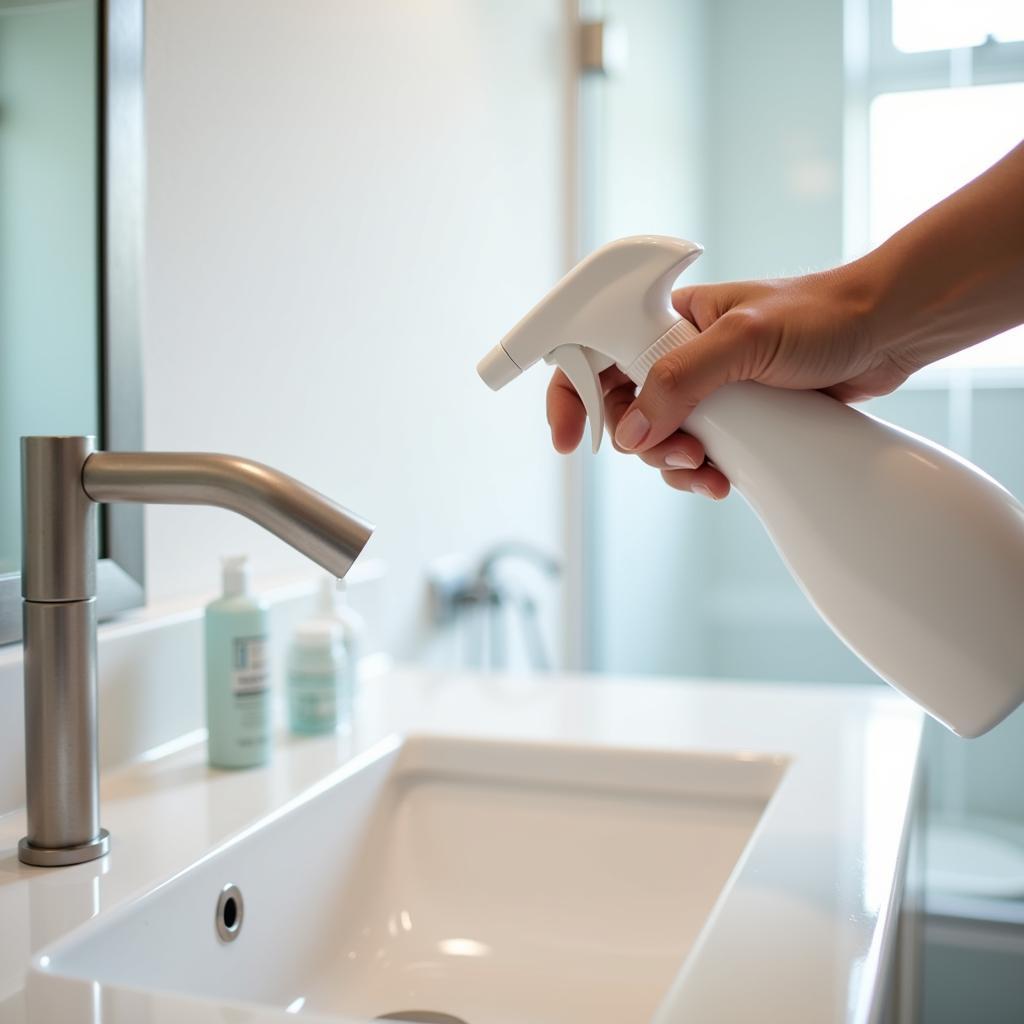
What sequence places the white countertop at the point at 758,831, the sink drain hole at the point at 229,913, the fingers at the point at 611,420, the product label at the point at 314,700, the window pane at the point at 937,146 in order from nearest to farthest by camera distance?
the white countertop at the point at 758,831, the sink drain hole at the point at 229,913, the fingers at the point at 611,420, the product label at the point at 314,700, the window pane at the point at 937,146

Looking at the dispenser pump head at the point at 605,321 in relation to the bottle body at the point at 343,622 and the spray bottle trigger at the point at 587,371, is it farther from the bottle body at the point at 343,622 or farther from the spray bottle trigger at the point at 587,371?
the bottle body at the point at 343,622

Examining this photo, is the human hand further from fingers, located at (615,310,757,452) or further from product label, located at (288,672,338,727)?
product label, located at (288,672,338,727)

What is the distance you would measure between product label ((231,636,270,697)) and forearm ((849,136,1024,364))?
0.42m

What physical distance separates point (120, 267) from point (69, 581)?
26cm

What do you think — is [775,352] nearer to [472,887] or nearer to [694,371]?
[694,371]

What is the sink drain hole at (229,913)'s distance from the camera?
58 cm

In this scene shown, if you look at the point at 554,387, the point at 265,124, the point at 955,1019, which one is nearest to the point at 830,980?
the point at 554,387

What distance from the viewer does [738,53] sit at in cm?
173

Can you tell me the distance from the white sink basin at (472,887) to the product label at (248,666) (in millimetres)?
78

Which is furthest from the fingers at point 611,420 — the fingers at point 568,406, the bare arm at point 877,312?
the bare arm at point 877,312

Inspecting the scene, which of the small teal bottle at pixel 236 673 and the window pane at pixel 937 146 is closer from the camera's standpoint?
the small teal bottle at pixel 236 673

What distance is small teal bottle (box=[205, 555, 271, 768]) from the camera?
2.38 feet

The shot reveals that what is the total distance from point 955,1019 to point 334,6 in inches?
59.8

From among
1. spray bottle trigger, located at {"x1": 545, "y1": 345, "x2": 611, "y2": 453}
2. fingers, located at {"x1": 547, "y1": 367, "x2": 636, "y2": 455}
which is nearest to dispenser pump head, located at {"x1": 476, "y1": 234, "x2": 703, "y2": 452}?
spray bottle trigger, located at {"x1": 545, "y1": 345, "x2": 611, "y2": 453}
